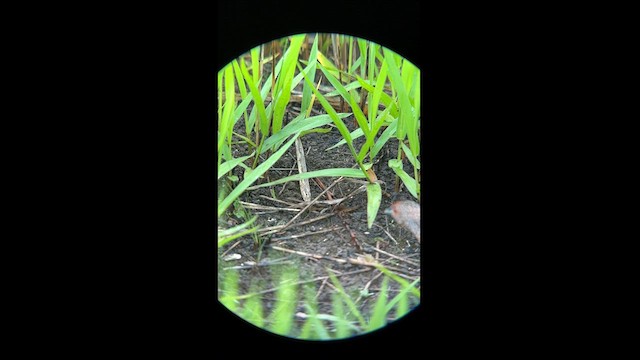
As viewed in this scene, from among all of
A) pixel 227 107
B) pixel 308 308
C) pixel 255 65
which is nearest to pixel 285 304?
pixel 308 308

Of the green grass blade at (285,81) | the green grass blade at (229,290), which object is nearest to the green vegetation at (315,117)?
the green grass blade at (285,81)

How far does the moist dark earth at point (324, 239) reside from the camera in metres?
1.25

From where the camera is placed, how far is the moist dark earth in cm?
125

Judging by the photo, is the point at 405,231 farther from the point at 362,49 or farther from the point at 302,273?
the point at 362,49

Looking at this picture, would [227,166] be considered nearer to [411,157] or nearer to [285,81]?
[285,81]

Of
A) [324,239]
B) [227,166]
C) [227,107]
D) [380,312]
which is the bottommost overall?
[380,312]

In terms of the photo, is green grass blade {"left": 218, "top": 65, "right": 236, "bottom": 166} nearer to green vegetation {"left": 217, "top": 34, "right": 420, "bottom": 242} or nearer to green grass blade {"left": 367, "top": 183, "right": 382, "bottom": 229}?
green vegetation {"left": 217, "top": 34, "right": 420, "bottom": 242}

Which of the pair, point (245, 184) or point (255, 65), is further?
point (255, 65)

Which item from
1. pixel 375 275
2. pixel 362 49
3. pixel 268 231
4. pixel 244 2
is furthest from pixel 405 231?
pixel 244 2

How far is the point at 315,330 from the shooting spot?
3.64ft

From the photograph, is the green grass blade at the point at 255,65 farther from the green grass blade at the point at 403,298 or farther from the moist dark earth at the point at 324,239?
the green grass blade at the point at 403,298

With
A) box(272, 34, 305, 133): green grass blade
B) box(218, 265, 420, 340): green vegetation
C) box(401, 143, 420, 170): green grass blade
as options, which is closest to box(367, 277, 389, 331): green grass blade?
box(218, 265, 420, 340): green vegetation

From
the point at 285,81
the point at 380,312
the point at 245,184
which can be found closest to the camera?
the point at 380,312

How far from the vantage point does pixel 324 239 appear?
1.34 m
